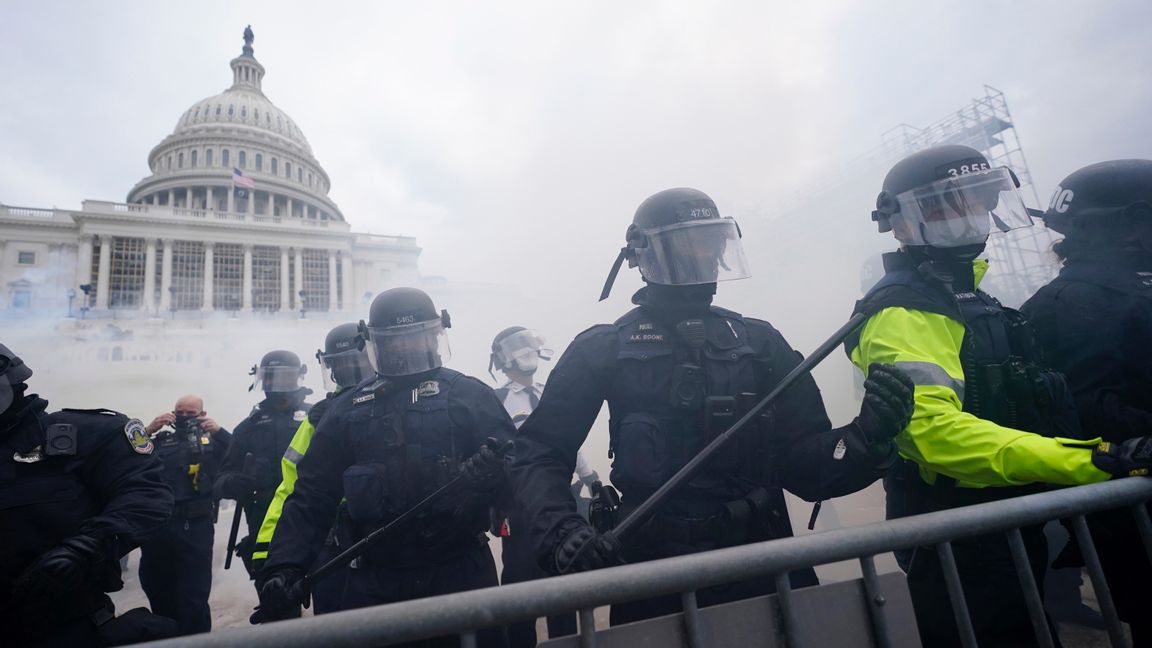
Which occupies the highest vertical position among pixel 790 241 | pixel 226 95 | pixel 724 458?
pixel 226 95

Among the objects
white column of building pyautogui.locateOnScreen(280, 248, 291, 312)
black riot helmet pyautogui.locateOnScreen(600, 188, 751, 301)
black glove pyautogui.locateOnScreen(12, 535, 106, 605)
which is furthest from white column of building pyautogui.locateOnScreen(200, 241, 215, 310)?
black riot helmet pyautogui.locateOnScreen(600, 188, 751, 301)

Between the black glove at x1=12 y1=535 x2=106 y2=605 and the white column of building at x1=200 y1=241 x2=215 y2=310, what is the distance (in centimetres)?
4371

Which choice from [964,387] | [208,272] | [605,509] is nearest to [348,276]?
[208,272]

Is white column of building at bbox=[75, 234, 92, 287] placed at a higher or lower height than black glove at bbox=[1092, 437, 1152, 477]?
higher

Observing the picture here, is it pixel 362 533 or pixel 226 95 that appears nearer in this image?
pixel 362 533

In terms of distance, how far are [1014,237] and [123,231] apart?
50.3 m

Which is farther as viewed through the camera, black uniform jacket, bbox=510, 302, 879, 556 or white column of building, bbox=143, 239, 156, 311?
white column of building, bbox=143, 239, 156, 311

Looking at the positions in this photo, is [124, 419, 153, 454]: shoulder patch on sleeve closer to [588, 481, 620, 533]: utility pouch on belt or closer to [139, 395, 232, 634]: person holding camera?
[139, 395, 232, 634]: person holding camera

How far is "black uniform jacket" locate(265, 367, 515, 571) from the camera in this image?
235 centimetres

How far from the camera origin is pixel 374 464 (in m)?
2.43

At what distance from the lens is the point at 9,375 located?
89.6 inches

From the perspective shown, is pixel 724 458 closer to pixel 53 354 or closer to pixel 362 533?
pixel 362 533

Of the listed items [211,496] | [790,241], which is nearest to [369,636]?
[211,496]

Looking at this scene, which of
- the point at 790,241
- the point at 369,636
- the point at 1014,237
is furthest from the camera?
the point at 790,241
